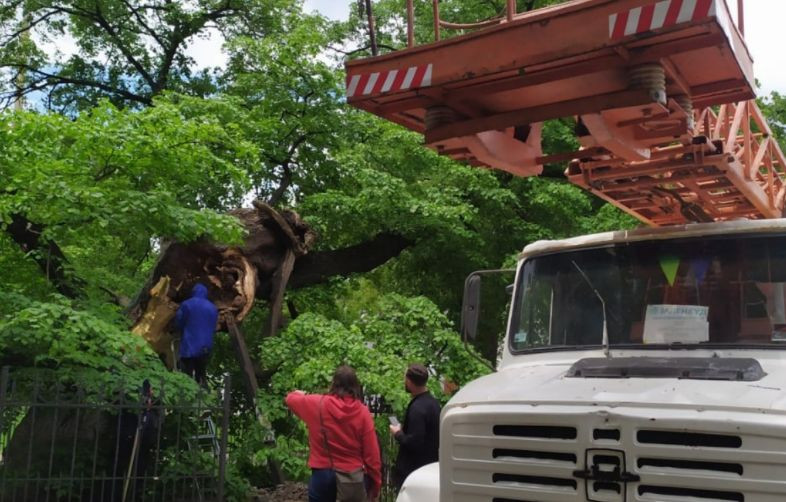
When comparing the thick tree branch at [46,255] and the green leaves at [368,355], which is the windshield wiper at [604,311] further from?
the thick tree branch at [46,255]

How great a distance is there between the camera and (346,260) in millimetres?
15133

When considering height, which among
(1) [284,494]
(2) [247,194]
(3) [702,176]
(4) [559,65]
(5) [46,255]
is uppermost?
(2) [247,194]

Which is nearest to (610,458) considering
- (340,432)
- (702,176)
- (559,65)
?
(559,65)

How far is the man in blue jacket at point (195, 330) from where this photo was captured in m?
9.50

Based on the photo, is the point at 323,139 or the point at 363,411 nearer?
the point at 363,411

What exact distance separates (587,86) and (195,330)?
Answer: 266 inches

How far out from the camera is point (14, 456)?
885 centimetres

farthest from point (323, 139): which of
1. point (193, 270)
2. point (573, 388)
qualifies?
point (573, 388)

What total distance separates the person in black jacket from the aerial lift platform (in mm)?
2021

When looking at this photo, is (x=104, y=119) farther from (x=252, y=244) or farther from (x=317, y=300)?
(x=317, y=300)

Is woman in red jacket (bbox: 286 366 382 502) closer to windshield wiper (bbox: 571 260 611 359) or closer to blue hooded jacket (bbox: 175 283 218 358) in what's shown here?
windshield wiper (bbox: 571 260 611 359)

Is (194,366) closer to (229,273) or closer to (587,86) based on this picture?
(229,273)

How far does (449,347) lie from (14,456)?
18.7ft

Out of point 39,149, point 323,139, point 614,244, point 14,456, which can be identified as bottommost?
point 14,456
